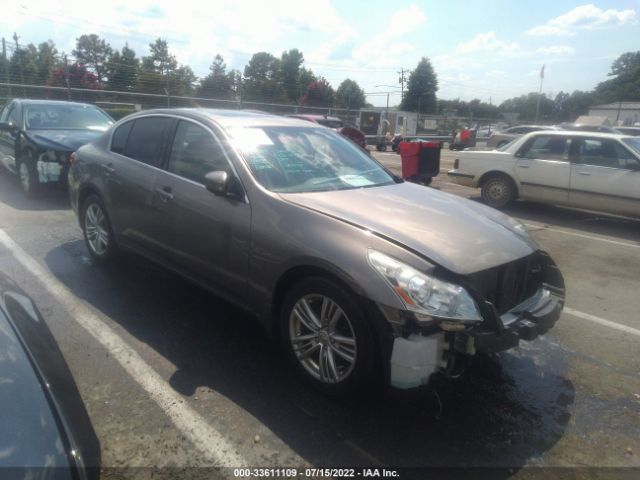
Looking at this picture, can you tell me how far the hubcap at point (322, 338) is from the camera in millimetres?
2773

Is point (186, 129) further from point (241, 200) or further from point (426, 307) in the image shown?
point (426, 307)

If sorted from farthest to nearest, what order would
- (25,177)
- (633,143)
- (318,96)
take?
(318,96) < (633,143) < (25,177)

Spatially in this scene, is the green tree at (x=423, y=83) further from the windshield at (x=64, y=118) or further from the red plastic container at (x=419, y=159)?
the windshield at (x=64, y=118)

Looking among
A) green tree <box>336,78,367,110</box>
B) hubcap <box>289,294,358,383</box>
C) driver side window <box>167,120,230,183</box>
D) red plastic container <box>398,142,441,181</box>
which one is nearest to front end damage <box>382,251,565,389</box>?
hubcap <box>289,294,358,383</box>

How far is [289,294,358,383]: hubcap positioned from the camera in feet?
9.10

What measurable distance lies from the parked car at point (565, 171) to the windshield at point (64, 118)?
7189 mm

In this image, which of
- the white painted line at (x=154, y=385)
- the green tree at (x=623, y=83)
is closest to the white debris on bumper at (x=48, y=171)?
the white painted line at (x=154, y=385)

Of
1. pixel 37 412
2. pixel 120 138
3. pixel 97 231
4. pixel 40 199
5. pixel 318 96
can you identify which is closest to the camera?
pixel 37 412

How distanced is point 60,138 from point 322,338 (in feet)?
21.9

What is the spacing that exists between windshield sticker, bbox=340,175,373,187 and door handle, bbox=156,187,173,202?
4.49 ft

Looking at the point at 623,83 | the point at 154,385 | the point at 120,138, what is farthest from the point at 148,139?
the point at 623,83

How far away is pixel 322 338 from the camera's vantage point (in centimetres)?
288

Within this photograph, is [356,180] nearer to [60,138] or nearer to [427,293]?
[427,293]

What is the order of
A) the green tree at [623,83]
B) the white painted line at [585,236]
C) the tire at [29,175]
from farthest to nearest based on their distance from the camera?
the green tree at [623,83] → the tire at [29,175] → the white painted line at [585,236]
